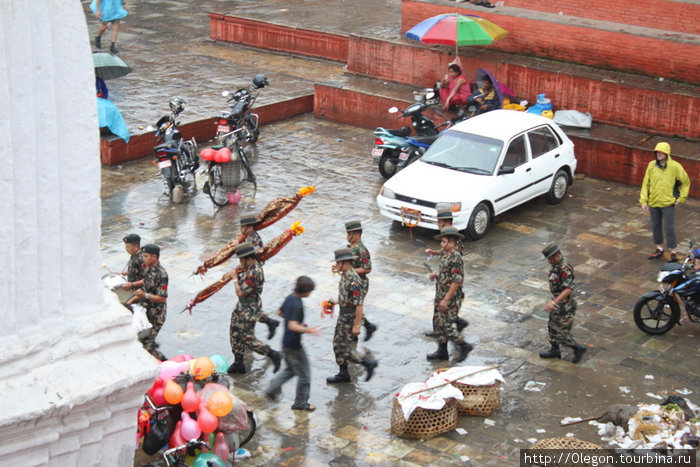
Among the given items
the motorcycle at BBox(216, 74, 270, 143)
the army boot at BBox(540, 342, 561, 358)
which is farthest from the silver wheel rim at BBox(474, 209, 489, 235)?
the motorcycle at BBox(216, 74, 270, 143)

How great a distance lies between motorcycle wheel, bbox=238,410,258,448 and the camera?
852cm

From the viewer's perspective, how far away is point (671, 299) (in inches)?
424

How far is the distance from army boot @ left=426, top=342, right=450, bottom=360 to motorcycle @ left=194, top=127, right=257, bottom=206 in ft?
16.9

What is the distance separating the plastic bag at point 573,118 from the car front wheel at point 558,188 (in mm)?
1654

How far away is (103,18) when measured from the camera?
21719 millimetres

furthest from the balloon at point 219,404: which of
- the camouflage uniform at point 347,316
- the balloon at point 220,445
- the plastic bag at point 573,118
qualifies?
the plastic bag at point 573,118

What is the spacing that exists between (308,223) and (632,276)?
4.36m

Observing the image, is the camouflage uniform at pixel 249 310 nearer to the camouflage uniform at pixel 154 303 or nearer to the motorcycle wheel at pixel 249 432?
the camouflage uniform at pixel 154 303

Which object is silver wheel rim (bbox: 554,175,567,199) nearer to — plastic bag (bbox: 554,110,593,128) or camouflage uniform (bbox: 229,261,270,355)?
plastic bag (bbox: 554,110,593,128)

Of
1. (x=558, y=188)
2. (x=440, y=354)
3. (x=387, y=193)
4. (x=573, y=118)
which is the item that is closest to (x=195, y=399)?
(x=440, y=354)

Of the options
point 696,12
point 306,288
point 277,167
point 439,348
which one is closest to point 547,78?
point 696,12

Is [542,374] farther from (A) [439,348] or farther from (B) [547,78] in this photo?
(B) [547,78]

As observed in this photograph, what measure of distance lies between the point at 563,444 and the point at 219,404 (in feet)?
9.45

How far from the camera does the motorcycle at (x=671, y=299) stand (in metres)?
10.7
